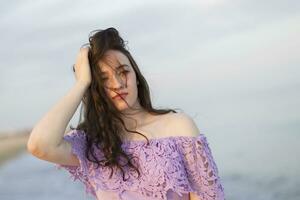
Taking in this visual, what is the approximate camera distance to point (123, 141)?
2.32m

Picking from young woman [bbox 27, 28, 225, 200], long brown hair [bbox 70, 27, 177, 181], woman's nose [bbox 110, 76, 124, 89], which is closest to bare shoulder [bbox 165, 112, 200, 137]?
young woman [bbox 27, 28, 225, 200]

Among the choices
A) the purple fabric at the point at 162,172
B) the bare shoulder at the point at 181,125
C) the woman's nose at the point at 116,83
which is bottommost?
the purple fabric at the point at 162,172

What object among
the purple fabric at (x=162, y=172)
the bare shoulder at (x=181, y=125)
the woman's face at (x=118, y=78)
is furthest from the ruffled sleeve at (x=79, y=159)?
the bare shoulder at (x=181, y=125)

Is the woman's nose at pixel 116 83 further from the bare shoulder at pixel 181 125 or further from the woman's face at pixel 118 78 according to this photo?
the bare shoulder at pixel 181 125

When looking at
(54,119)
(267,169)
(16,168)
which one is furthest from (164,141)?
(16,168)

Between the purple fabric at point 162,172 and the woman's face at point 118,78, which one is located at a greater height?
the woman's face at point 118,78

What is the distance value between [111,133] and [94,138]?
0.07 meters

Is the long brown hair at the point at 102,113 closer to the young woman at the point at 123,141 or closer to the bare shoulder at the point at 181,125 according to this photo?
the young woman at the point at 123,141

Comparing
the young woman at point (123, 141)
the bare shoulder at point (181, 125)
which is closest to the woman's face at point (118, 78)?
the young woman at point (123, 141)

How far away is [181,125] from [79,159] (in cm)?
38

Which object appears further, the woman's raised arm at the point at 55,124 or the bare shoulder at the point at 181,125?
the bare shoulder at the point at 181,125

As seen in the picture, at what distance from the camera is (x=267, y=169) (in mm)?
9422

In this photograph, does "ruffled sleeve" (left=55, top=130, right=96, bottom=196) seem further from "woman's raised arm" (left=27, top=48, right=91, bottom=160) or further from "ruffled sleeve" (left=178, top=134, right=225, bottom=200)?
"ruffled sleeve" (left=178, top=134, right=225, bottom=200)

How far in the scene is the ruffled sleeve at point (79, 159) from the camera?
2287 millimetres
